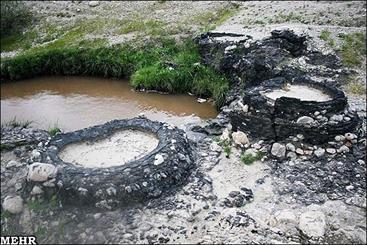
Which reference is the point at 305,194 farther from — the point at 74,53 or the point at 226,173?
the point at 74,53

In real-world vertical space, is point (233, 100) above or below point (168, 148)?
below

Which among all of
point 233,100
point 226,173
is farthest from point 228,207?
point 233,100

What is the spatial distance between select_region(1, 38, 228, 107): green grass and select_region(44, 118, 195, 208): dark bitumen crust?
7.14 m

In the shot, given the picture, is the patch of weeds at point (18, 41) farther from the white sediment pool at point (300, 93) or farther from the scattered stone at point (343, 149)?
the scattered stone at point (343, 149)

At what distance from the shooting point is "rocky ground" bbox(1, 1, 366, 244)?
9.92 m

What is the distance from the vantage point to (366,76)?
705 inches

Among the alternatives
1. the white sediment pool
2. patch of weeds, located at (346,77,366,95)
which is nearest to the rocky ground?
the white sediment pool

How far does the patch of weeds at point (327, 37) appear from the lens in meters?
19.6

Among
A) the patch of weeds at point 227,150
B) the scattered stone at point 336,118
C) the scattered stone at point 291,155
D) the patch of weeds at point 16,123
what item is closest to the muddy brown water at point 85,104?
the patch of weeds at point 16,123

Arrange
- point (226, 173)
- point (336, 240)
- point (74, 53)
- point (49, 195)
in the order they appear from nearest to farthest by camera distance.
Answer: point (336, 240) < point (49, 195) < point (226, 173) < point (74, 53)

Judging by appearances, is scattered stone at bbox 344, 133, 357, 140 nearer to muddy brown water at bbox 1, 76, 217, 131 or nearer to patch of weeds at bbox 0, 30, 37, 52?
muddy brown water at bbox 1, 76, 217, 131

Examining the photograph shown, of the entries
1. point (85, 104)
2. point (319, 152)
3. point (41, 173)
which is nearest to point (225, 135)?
point (319, 152)

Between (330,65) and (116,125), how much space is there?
9.85 m

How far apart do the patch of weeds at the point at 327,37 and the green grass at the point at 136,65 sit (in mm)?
4845
